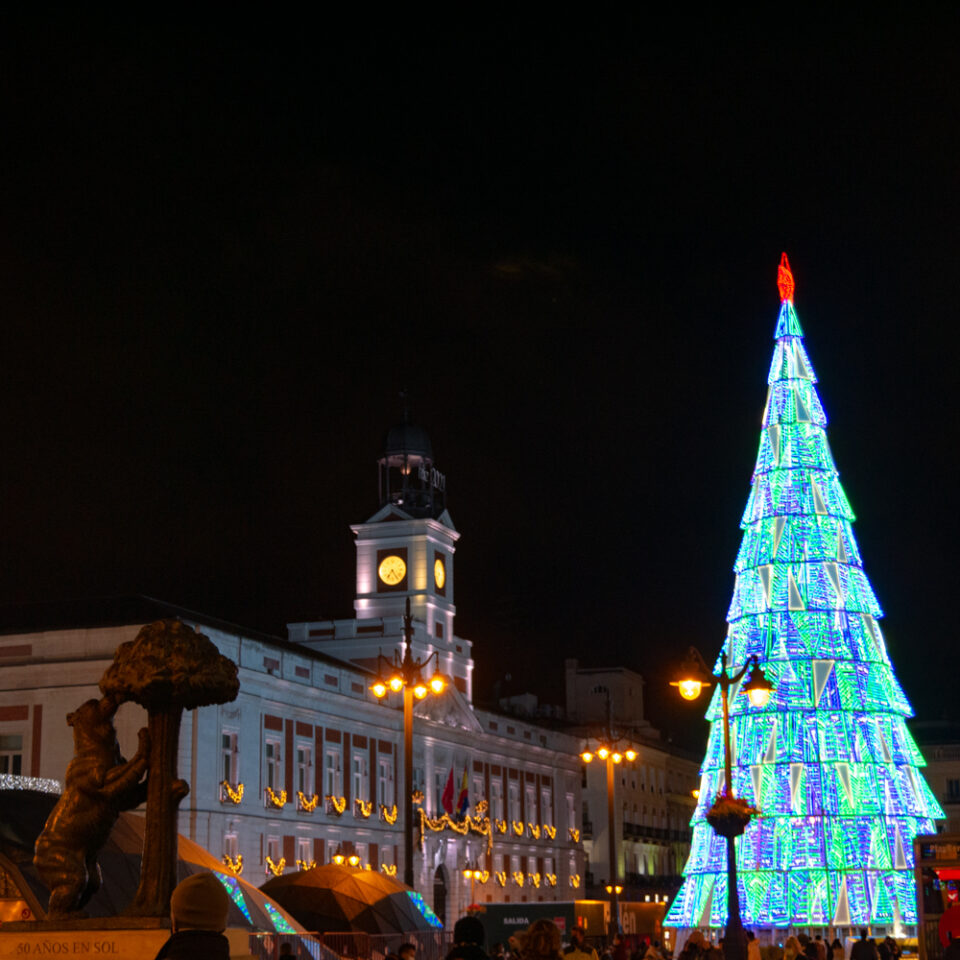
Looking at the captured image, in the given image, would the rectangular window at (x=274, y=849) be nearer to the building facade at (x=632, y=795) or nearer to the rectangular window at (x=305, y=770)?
the rectangular window at (x=305, y=770)

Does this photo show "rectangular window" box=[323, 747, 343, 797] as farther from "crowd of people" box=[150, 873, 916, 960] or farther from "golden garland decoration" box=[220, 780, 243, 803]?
"crowd of people" box=[150, 873, 916, 960]

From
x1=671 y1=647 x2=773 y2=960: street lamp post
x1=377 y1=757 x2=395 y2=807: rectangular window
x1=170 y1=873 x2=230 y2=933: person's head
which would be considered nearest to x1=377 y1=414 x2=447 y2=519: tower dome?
x1=377 y1=757 x2=395 y2=807: rectangular window

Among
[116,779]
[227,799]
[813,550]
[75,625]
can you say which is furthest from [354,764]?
[116,779]

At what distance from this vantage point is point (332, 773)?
189ft

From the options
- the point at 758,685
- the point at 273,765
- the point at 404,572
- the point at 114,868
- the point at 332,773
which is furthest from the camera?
the point at 404,572

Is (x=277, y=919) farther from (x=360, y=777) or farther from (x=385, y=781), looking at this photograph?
(x=385, y=781)

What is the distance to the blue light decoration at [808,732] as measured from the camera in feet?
128

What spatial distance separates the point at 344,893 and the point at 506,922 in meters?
17.3

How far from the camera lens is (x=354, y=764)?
5962 cm

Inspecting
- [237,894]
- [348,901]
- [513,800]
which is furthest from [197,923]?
[513,800]

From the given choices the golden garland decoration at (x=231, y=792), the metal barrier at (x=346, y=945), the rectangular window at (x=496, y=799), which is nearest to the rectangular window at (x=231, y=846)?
the golden garland decoration at (x=231, y=792)

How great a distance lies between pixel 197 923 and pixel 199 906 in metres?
0.06

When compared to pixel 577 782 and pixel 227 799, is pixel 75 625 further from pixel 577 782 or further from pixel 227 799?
pixel 577 782

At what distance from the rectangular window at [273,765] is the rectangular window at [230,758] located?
1919 mm
